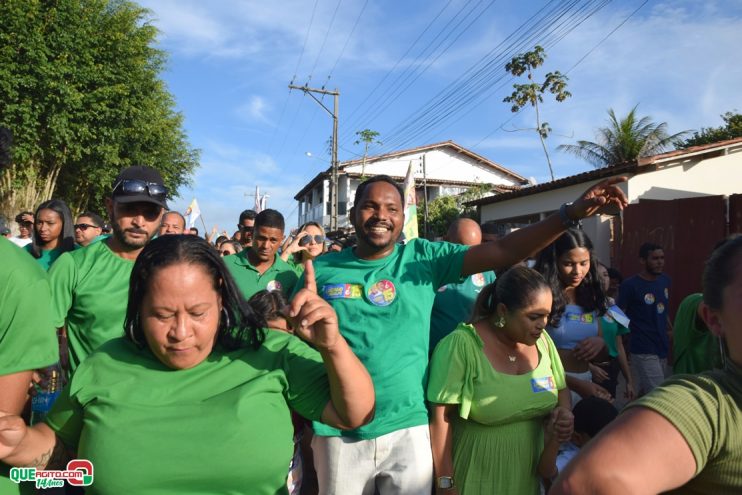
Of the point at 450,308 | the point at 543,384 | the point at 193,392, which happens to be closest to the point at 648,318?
the point at 450,308

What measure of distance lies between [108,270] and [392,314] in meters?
1.52

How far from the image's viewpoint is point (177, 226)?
5570 mm

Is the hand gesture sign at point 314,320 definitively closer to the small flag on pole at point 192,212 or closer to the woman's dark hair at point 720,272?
the woman's dark hair at point 720,272

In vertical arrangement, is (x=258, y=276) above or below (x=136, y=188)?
below

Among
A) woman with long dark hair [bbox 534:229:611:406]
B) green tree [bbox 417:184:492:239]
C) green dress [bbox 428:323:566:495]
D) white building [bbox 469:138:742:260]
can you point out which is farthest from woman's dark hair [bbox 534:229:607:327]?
green tree [bbox 417:184:492:239]

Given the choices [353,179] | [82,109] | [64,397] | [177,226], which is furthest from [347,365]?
[353,179]

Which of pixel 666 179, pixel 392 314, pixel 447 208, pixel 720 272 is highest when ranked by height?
pixel 447 208

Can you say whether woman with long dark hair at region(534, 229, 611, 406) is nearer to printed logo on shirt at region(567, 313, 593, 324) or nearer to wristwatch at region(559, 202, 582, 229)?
printed logo on shirt at region(567, 313, 593, 324)

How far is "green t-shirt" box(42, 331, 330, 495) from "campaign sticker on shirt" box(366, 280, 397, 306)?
0.85m

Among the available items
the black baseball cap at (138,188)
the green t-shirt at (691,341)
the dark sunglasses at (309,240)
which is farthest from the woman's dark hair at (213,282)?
the dark sunglasses at (309,240)

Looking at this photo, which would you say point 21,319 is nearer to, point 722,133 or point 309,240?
point 309,240

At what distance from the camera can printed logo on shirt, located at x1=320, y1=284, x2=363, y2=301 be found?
8.98 feet

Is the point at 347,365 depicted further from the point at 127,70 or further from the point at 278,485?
the point at 127,70

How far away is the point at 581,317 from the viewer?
3.67 m
